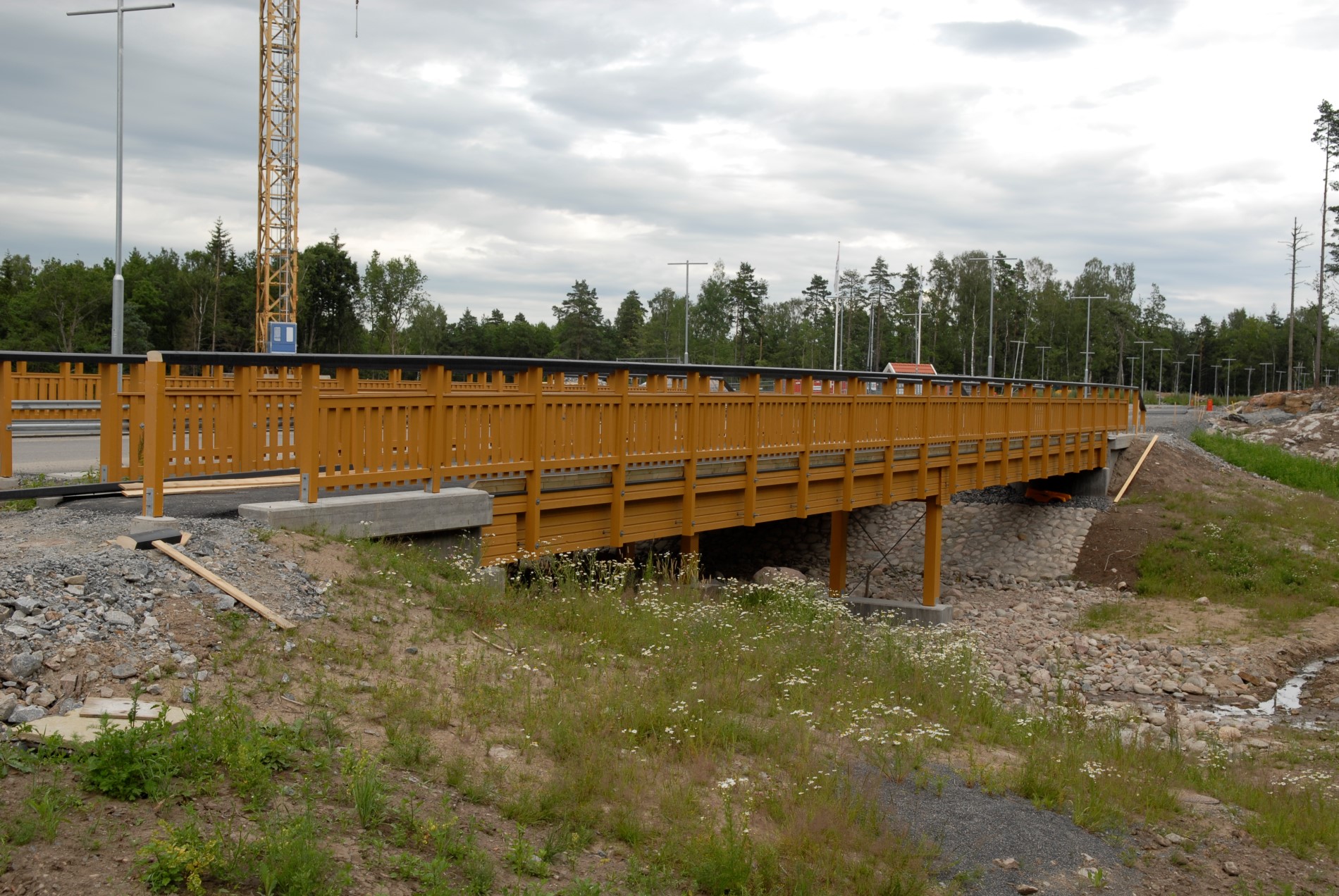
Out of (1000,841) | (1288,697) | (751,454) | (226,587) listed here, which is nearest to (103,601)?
(226,587)

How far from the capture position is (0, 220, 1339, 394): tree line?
59750 mm

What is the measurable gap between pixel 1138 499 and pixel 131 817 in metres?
25.1

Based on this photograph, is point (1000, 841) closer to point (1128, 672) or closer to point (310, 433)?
point (310, 433)

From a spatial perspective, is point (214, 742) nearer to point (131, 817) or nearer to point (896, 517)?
point (131, 817)

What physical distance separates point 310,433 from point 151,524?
128 centimetres

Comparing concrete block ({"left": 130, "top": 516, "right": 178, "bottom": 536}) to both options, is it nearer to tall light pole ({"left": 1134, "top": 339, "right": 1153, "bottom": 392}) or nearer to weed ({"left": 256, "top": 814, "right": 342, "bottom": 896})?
weed ({"left": 256, "top": 814, "right": 342, "bottom": 896})

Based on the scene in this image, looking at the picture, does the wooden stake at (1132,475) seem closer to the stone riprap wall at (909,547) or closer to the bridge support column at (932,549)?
the stone riprap wall at (909,547)

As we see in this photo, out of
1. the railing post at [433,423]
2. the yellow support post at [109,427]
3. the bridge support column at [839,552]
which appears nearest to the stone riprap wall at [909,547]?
the bridge support column at [839,552]

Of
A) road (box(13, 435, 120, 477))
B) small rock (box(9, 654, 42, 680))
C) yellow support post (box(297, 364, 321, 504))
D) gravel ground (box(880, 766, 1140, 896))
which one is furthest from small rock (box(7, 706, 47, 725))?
road (box(13, 435, 120, 477))

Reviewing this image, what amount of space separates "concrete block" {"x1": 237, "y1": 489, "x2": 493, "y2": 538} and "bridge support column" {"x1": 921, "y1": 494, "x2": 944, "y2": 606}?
34.7 ft

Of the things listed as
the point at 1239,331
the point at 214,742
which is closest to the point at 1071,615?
the point at 214,742

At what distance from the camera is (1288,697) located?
13.6 metres

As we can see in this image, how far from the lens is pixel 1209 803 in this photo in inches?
266

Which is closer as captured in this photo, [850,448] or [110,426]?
[110,426]
